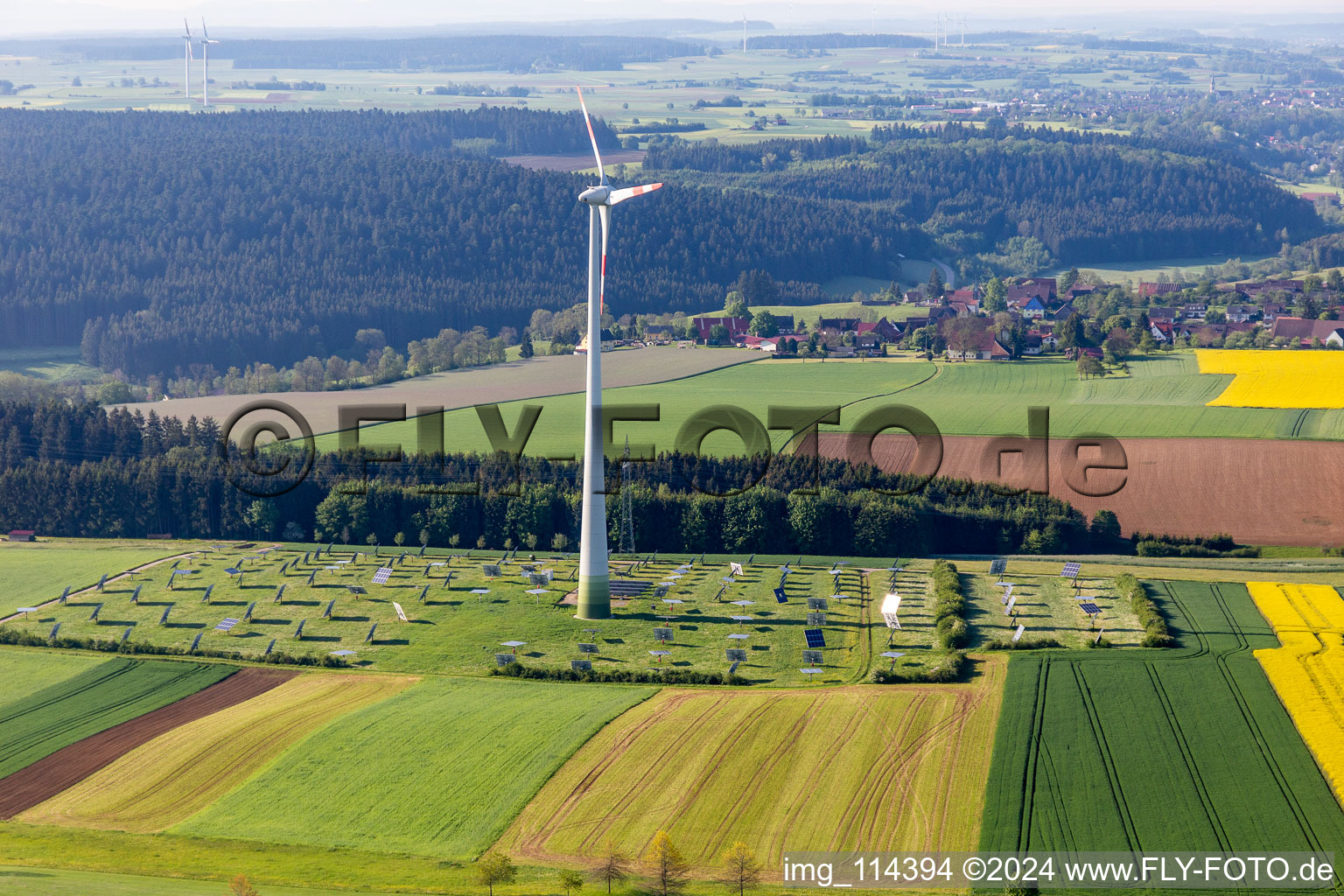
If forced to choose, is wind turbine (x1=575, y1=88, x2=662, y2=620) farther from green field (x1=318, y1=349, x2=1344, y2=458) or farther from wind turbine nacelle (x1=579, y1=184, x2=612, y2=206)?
green field (x1=318, y1=349, x2=1344, y2=458)

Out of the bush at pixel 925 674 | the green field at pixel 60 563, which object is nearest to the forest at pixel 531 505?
the green field at pixel 60 563

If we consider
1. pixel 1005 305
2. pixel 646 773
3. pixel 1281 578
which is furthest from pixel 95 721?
pixel 1005 305

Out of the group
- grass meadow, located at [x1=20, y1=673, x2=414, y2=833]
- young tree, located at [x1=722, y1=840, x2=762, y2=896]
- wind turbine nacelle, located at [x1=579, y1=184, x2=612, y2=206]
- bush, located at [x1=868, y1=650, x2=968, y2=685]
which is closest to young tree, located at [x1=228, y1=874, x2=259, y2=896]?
grass meadow, located at [x1=20, y1=673, x2=414, y2=833]

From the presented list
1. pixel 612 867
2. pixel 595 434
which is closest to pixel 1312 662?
pixel 595 434

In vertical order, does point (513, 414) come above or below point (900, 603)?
above

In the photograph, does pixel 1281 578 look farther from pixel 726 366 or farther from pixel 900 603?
pixel 726 366

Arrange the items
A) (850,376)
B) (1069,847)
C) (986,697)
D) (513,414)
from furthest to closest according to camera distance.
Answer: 1. (850,376)
2. (513,414)
3. (986,697)
4. (1069,847)

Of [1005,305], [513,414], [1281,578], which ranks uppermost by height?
[1005,305]
